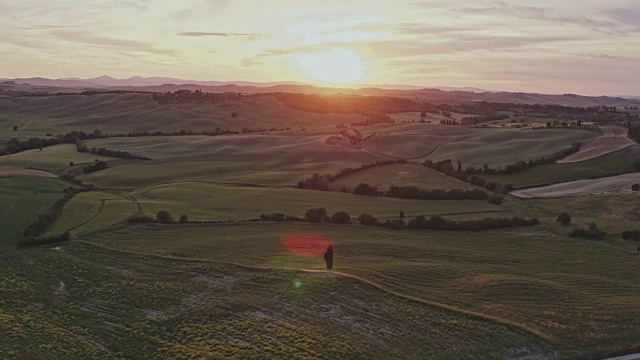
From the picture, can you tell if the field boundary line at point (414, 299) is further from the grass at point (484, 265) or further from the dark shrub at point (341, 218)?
the dark shrub at point (341, 218)

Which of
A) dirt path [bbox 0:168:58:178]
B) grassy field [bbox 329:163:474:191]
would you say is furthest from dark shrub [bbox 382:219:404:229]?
dirt path [bbox 0:168:58:178]

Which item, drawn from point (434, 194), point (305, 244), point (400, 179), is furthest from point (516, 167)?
point (305, 244)

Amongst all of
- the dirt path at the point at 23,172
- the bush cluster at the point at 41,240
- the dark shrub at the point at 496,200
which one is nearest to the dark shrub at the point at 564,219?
the dark shrub at the point at 496,200

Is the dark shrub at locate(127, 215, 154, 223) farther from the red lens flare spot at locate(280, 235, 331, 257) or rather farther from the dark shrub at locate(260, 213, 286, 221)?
the red lens flare spot at locate(280, 235, 331, 257)

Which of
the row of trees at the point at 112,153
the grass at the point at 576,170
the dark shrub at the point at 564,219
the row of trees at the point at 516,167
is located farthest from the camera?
the row of trees at the point at 112,153

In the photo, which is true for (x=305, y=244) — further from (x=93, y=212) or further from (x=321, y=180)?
(x=321, y=180)

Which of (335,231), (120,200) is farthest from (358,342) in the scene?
(120,200)
